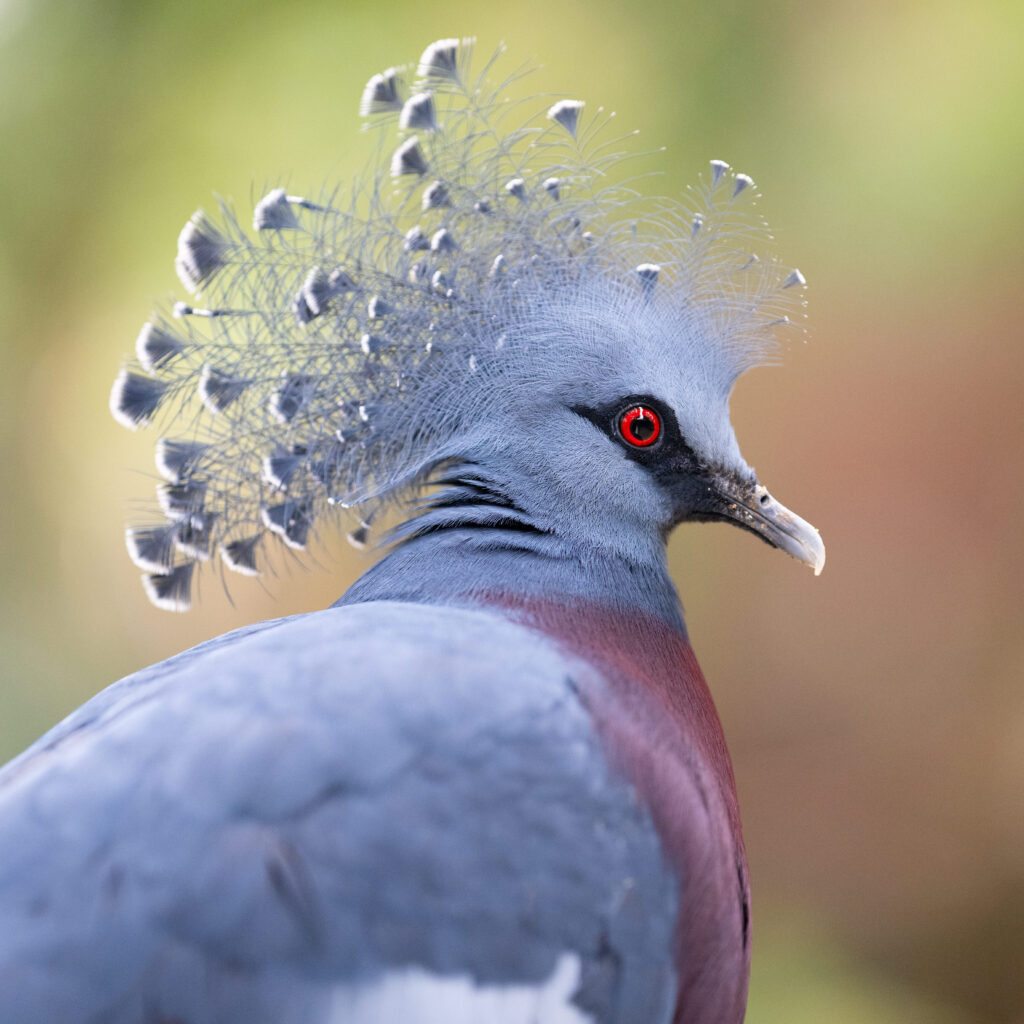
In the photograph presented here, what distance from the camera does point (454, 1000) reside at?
0.98 meters

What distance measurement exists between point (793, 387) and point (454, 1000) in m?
2.76

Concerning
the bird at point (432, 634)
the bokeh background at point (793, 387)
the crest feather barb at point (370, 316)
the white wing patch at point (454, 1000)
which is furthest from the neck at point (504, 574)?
the bokeh background at point (793, 387)

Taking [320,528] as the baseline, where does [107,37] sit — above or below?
above

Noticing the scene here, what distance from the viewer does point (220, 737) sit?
103cm

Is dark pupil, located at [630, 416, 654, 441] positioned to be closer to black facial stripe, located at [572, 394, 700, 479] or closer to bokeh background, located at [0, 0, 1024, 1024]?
black facial stripe, located at [572, 394, 700, 479]

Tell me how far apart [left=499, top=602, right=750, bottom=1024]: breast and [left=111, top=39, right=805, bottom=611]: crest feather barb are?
1.09ft

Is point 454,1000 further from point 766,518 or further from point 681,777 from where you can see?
point 766,518

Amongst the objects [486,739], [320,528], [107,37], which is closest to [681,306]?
[320,528]

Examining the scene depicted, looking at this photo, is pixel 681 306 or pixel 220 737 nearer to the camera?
pixel 220 737

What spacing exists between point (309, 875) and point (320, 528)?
0.60 meters

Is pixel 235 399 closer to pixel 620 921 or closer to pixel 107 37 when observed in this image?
pixel 620 921

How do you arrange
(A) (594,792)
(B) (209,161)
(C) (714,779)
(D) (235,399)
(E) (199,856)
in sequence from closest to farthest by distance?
(E) (199,856), (A) (594,792), (C) (714,779), (D) (235,399), (B) (209,161)

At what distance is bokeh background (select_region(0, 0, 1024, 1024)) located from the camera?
10.7 ft

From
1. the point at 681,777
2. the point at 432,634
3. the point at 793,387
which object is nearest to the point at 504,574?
the point at 432,634
